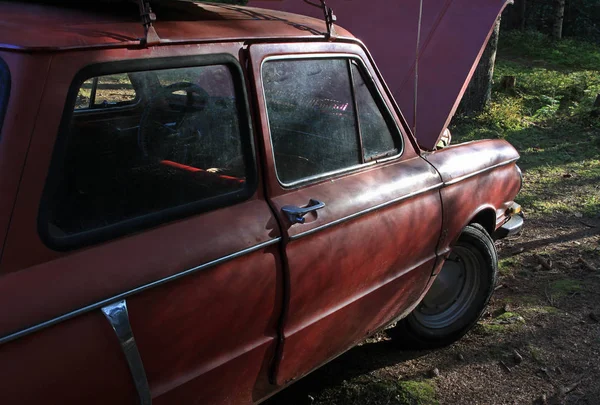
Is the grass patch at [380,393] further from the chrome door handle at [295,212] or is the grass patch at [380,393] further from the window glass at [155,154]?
the window glass at [155,154]

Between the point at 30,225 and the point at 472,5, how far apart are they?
11.0ft

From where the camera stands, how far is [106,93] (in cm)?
256

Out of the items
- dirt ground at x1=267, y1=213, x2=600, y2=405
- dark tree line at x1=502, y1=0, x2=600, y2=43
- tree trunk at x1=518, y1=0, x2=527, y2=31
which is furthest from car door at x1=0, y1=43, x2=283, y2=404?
dark tree line at x1=502, y1=0, x2=600, y2=43

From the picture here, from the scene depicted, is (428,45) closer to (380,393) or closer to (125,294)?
(380,393)

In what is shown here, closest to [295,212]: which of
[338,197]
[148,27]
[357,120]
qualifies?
[338,197]

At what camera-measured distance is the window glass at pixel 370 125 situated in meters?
2.98

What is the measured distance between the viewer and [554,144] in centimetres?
852

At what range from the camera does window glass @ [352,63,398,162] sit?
9.79 ft

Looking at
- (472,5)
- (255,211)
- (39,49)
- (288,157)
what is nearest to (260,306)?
(255,211)

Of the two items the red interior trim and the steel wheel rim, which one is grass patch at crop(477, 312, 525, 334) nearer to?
the steel wheel rim

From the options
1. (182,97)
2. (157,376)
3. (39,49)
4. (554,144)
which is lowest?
(554,144)

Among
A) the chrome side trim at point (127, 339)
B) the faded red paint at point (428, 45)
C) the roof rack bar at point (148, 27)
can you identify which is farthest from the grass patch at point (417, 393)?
the roof rack bar at point (148, 27)

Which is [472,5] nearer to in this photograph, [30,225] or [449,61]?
[449,61]

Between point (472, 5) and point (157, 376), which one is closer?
point (157, 376)
